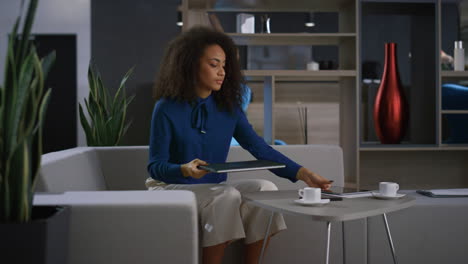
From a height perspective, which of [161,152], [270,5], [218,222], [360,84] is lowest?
[218,222]

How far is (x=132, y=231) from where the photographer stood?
1.24 meters

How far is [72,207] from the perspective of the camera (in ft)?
4.03

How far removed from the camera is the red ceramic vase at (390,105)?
4.35 meters

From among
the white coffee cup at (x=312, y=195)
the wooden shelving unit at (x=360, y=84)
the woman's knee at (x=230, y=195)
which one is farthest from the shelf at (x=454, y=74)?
the white coffee cup at (x=312, y=195)

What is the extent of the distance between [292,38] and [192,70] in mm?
2434

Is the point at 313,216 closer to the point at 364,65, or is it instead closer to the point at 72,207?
the point at 72,207

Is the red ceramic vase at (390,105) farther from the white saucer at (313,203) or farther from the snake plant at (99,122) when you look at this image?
the white saucer at (313,203)

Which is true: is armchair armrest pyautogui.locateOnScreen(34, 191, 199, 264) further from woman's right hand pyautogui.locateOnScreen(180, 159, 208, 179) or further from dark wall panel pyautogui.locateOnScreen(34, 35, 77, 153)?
dark wall panel pyautogui.locateOnScreen(34, 35, 77, 153)

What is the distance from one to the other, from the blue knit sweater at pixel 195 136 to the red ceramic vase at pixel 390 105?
236 centimetres

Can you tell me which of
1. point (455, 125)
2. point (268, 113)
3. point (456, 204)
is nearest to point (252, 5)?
point (268, 113)

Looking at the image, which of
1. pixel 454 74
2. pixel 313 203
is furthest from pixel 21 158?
pixel 454 74

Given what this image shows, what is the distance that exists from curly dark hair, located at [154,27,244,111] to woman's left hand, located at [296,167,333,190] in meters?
0.42

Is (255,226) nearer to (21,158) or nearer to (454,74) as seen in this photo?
(21,158)

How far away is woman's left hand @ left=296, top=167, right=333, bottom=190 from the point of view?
1927 mm
